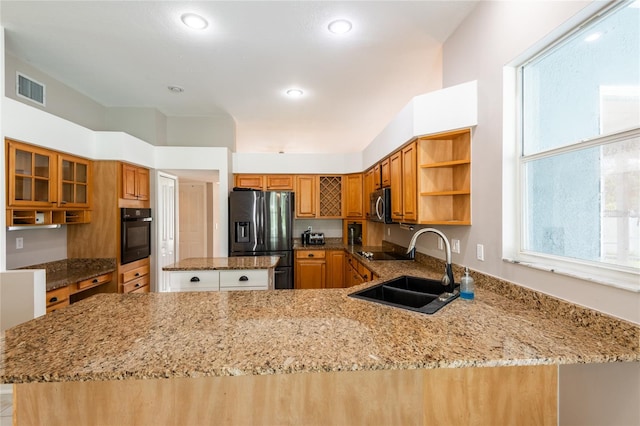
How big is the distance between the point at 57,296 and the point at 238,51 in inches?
108

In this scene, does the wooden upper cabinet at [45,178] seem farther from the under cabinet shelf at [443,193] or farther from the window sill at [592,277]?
the window sill at [592,277]

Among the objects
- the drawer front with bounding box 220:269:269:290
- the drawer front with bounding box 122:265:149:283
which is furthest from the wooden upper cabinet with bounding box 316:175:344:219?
the drawer front with bounding box 122:265:149:283

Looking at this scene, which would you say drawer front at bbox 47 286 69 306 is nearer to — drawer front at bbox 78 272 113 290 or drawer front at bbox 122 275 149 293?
drawer front at bbox 78 272 113 290

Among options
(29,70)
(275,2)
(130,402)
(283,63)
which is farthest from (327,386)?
(29,70)

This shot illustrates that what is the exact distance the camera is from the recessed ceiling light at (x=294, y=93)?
344 centimetres

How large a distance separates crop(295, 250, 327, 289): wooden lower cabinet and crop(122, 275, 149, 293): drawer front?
210 centimetres

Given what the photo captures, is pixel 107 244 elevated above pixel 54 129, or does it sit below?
below

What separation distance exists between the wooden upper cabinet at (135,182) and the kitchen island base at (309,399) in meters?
2.68

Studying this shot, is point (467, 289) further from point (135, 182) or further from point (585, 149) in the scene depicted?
point (135, 182)

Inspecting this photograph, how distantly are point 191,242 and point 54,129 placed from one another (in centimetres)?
411

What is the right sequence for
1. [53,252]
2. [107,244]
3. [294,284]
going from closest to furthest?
[53,252] < [107,244] < [294,284]

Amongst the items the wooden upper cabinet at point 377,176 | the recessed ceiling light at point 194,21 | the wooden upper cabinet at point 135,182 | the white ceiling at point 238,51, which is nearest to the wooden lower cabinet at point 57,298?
the wooden upper cabinet at point 135,182

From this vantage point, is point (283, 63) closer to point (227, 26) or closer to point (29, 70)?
point (227, 26)

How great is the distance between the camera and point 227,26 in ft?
7.49
